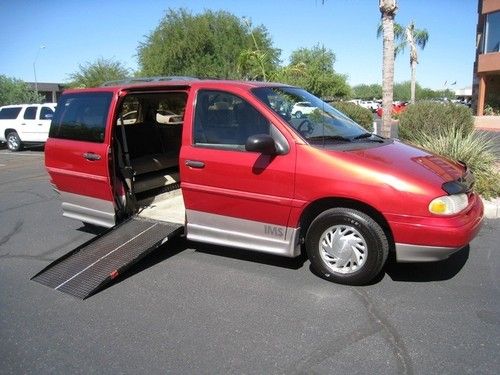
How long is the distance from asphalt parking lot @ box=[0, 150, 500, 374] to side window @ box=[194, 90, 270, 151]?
131 cm

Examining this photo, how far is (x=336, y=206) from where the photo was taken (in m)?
4.22

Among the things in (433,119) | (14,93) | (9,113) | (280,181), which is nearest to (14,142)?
(9,113)

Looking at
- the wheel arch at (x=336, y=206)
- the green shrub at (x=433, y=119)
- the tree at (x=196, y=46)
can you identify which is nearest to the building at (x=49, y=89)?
the tree at (x=196, y=46)

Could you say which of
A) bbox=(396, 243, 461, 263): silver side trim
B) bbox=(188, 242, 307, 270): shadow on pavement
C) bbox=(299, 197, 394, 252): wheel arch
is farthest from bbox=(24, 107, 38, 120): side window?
bbox=(396, 243, 461, 263): silver side trim

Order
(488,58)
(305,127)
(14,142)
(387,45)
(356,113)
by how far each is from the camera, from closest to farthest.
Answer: (305,127)
(387,45)
(356,113)
(14,142)
(488,58)

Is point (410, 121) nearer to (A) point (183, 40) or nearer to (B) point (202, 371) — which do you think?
(B) point (202, 371)

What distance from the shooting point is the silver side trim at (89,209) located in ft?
18.0

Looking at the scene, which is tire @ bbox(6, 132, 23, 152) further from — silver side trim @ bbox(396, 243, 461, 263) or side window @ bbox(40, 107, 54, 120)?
silver side trim @ bbox(396, 243, 461, 263)

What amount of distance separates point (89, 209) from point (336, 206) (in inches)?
122

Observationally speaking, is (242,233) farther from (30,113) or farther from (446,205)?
(30,113)

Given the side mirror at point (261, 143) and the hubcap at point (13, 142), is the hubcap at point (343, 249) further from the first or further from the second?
the hubcap at point (13, 142)

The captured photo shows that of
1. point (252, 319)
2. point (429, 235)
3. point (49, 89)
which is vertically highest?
point (49, 89)

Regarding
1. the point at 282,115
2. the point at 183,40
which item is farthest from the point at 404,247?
the point at 183,40

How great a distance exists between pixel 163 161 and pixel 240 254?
2104 mm
